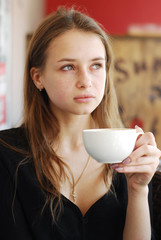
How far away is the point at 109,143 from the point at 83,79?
351 millimetres

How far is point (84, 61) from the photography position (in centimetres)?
116

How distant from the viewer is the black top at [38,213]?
117cm

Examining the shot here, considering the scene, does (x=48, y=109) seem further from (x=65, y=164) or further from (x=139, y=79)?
(x=139, y=79)

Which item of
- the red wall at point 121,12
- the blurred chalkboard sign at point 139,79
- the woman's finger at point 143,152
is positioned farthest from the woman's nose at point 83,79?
the red wall at point 121,12

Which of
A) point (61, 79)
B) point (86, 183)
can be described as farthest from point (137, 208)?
point (61, 79)

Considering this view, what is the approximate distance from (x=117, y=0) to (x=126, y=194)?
3.88 m

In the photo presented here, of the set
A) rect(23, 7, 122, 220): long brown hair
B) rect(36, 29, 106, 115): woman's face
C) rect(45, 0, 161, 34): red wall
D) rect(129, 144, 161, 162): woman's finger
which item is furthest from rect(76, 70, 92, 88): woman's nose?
rect(45, 0, 161, 34): red wall

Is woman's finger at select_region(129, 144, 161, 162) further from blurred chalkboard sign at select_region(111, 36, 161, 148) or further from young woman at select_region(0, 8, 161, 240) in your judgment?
blurred chalkboard sign at select_region(111, 36, 161, 148)

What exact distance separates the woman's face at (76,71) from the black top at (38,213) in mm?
282

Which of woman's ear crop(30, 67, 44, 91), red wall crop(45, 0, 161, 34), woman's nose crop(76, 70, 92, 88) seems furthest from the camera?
red wall crop(45, 0, 161, 34)

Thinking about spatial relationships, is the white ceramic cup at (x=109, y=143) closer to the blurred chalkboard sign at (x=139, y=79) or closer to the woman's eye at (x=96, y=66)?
the woman's eye at (x=96, y=66)

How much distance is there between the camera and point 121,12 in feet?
15.3

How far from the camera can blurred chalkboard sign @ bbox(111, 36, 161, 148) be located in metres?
4.05

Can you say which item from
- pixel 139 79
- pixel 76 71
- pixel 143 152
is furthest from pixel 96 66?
pixel 139 79
